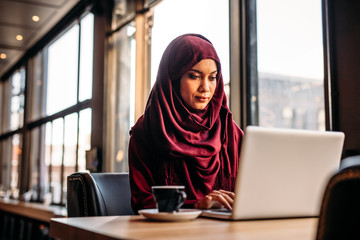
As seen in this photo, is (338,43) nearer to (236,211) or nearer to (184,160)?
(184,160)

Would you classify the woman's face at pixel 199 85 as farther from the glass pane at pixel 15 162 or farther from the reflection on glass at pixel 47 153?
the glass pane at pixel 15 162

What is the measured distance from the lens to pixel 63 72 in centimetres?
596

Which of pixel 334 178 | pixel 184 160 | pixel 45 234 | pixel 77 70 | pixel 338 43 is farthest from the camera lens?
pixel 77 70

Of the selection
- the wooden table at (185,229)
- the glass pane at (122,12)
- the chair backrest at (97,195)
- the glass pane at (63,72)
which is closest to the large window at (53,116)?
the glass pane at (63,72)

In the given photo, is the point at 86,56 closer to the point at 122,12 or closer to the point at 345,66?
the point at 122,12

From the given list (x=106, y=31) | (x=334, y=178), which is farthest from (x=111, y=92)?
(x=334, y=178)

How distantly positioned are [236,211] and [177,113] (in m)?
0.67

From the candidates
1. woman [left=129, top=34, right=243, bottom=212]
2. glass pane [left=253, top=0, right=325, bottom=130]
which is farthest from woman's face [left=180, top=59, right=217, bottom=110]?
glass pane [left=253, top=0, right=325, bottom=130]

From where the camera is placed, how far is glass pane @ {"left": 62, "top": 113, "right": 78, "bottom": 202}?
5314 millimetres

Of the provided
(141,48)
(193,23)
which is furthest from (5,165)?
(193,23)

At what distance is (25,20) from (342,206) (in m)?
5.73

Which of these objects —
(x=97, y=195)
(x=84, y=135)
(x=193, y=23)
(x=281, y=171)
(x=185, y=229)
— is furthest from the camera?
(x=84, y=135)

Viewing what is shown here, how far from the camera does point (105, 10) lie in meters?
4.53

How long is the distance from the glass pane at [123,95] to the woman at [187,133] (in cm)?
256
